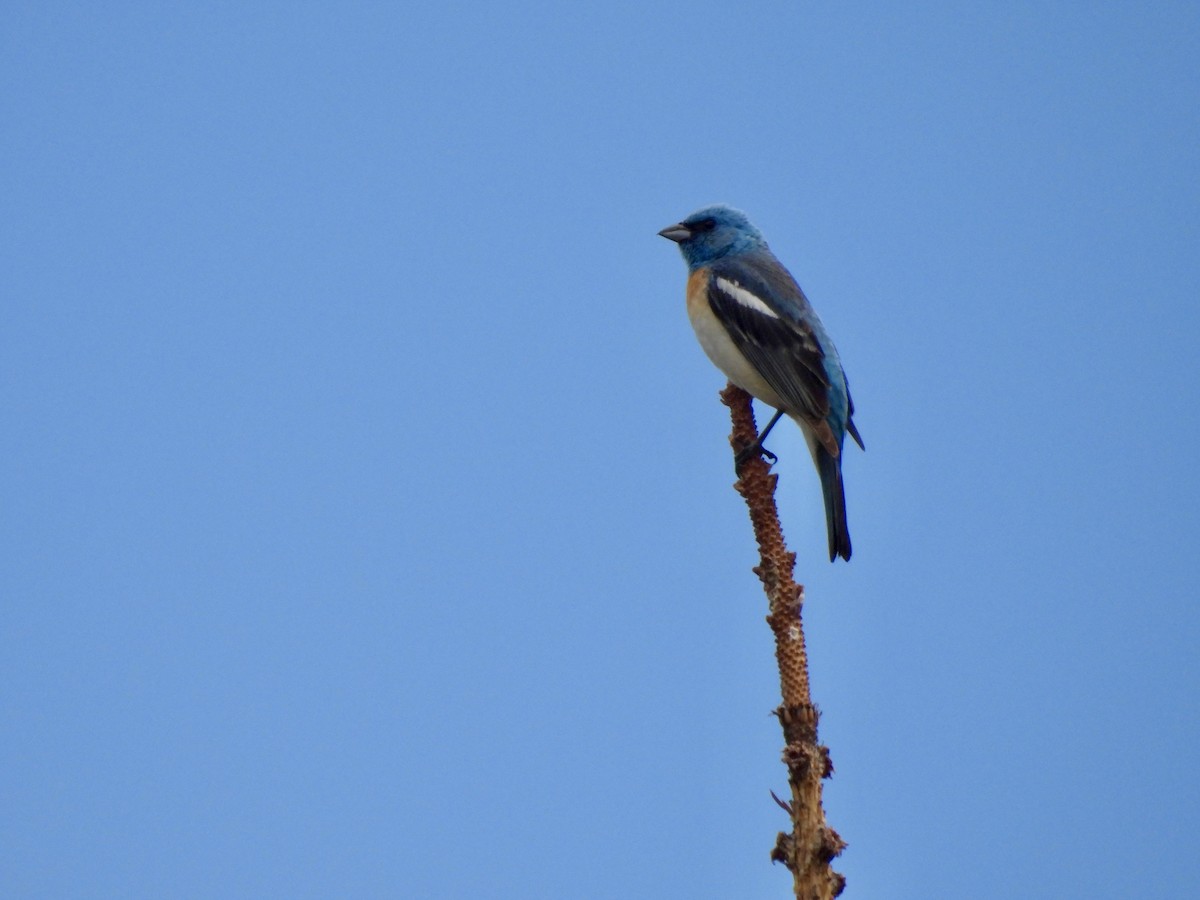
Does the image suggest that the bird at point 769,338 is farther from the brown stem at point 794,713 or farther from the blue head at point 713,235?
the brown stem at point 794,713

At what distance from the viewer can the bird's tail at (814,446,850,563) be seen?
241 inches

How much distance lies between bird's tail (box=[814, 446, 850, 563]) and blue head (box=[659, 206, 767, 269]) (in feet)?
7.59

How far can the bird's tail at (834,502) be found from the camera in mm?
6117

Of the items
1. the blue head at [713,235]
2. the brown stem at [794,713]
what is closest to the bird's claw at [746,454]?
the brown stem at [794,713]

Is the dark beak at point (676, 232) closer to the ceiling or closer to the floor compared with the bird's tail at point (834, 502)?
closer to the ceiling

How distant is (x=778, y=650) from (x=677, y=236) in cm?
536

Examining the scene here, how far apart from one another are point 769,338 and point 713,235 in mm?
1546

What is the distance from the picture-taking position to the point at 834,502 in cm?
635

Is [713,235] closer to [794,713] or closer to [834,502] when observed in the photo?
[834,502]

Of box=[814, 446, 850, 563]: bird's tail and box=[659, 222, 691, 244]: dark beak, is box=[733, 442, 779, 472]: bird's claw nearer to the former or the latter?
box=[814, 446, 850, 563]: bird's tail

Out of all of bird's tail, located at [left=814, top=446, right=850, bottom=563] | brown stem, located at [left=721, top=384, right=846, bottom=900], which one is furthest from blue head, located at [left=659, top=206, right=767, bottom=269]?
brown stem, located at [left=721, top=384, right=846, bottom=900]

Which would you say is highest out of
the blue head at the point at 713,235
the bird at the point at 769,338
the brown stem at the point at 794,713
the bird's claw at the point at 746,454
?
the blue head at the point at 713,235

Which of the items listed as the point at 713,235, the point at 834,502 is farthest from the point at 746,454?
the point at 713,235

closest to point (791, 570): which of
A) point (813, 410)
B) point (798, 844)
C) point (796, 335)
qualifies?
point (798, 844)
